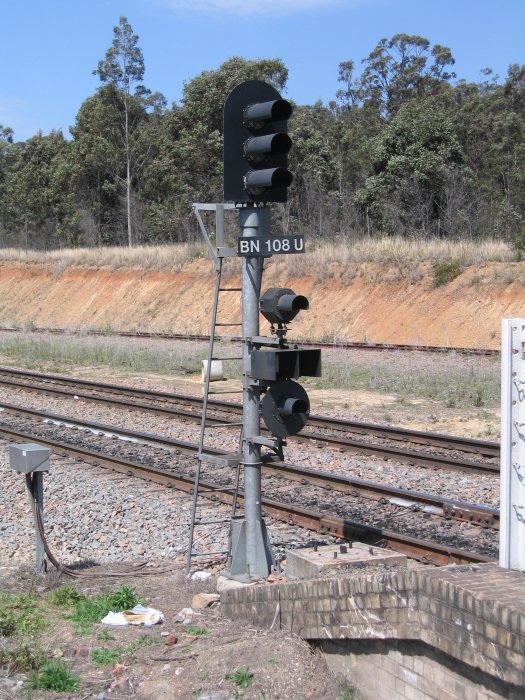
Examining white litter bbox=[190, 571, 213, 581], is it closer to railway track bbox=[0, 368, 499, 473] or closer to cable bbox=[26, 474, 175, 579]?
cable bbox=[26, 474, 175, 579]

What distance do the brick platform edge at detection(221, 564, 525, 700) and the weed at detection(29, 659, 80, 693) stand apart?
1467 millimetres

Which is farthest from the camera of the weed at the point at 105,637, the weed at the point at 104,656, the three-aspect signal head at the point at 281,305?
the three-aspect signal head at the point at 281,305

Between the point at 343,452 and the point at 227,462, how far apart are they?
246 inches

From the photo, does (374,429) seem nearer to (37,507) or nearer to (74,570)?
(74,570)

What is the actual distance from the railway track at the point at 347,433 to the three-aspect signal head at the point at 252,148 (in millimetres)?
5897

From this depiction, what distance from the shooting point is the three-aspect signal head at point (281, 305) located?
6.86m

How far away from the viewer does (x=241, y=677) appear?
591 cm

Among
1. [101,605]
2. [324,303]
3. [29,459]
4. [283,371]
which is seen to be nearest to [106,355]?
[324,303]

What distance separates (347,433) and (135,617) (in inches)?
321

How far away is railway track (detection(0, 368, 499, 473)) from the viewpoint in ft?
40.9

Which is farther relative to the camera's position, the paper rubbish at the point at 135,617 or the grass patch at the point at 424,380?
the grass patch at the point at 424,380

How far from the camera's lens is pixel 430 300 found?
→ 3198cm

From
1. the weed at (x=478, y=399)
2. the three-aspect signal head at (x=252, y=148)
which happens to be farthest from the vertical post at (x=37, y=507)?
the weed at (x=478, y=399)

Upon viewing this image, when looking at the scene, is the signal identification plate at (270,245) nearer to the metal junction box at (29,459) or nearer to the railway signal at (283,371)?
the railway signal at (283,371)
